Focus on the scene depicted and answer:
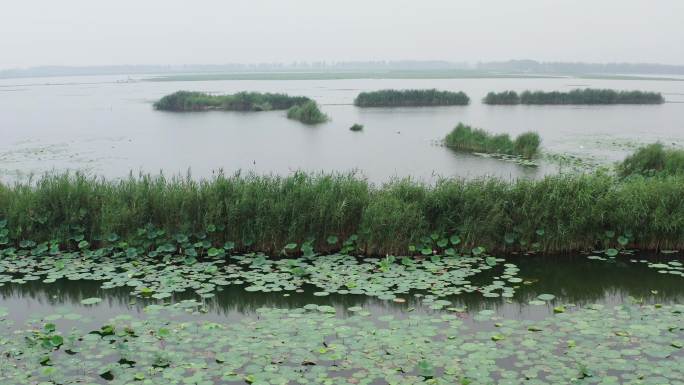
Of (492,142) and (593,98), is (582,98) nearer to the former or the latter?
(593,98)

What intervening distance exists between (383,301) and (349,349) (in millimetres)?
1779

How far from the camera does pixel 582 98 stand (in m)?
42.5

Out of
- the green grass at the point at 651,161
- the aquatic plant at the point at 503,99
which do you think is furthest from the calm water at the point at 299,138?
the aquatic plant at the point at 503,99

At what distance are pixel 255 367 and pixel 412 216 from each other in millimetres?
4226

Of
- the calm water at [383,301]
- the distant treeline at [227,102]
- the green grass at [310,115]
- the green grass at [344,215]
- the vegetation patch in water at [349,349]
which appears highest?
the distant treeline at [227,102]

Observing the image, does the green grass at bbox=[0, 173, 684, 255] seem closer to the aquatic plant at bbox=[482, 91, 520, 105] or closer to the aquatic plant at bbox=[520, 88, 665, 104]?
the aquatic plant at bbox=[482, 91, 520, 105]

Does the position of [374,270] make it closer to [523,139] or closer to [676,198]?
[676,198]

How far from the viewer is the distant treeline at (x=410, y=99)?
1662 inches

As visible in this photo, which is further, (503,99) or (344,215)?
(503,99)

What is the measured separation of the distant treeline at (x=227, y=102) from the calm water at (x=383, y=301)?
102 feet

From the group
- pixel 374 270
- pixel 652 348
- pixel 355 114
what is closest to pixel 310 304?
pixel 374 270

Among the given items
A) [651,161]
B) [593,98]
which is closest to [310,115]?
[651,161]

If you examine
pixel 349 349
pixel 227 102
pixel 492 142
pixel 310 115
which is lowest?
pixel 349 349

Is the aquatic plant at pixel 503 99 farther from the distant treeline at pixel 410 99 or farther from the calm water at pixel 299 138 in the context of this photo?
the calm water at pixel 299 138
